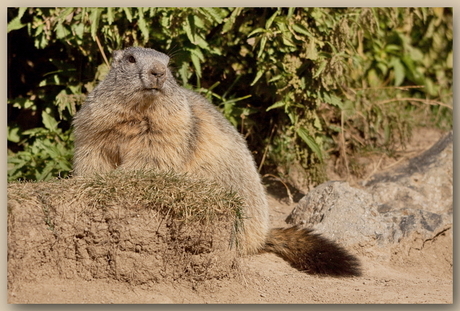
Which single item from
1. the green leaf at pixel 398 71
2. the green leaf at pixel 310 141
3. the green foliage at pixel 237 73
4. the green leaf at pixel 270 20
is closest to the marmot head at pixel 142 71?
the green foliage at pixel 237 73

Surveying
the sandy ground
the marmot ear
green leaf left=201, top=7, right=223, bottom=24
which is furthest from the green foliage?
the sandy ground

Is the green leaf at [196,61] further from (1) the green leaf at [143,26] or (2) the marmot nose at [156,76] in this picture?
(2) the marmot nose at [156,76]

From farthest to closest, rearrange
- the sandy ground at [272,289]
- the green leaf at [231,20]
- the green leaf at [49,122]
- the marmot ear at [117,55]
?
the green leaf at [49,122]
the green leaf at [231,20]
the marmot ear at [117,55]
the sandy ground at [272,289]

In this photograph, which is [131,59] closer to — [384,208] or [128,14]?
[128,14]

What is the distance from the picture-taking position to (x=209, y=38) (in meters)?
6.62

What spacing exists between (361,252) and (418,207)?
4.63 feet

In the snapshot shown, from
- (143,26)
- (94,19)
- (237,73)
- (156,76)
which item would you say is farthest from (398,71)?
(156,76)

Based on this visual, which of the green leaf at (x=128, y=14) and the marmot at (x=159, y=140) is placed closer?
the marmot at (x=159, y=140)

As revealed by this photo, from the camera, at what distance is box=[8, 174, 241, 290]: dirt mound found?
3811mm

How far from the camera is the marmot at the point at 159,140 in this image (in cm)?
465

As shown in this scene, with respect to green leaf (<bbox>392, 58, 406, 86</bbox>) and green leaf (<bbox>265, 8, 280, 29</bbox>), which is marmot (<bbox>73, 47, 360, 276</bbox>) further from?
green leaf (<bbox>392, 58, 406, 86</bbox>)

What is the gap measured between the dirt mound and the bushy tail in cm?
111

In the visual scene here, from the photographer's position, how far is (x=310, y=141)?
651 centimetres

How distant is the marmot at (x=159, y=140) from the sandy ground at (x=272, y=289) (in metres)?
0.20
